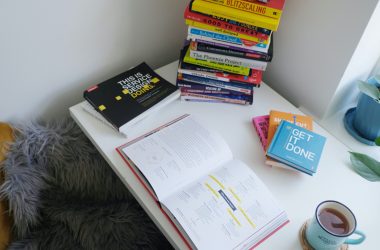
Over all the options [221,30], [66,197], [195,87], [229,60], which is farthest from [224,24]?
[66,197]

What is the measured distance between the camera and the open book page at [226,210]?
0.81 metres

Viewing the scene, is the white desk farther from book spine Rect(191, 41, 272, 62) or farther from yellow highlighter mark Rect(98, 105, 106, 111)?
book spine Rect(191, 41, 272, 62)

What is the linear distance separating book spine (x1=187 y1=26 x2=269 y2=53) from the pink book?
0.20 meters

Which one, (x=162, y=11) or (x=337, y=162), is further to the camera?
(x=162, y=11)

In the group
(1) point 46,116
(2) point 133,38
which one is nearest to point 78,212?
(1) point 46,116

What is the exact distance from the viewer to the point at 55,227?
105 centimetres

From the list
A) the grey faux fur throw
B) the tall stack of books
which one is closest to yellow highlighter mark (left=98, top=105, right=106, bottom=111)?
the grey faux fur throw

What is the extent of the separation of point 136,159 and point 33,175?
34cm

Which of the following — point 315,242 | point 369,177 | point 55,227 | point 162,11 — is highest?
point 162,11

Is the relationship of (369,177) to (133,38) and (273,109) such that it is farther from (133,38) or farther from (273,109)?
(133,38)

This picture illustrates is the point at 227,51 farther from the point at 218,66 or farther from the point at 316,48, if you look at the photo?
the point at 316,48

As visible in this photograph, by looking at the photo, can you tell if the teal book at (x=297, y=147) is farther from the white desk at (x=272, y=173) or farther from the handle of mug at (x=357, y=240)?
the handle of mug at (x=357, y=240)

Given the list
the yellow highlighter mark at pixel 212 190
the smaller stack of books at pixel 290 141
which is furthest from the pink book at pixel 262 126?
the yellow highlighter mark at pixel 212 190

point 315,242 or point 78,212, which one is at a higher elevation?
point 315,242
